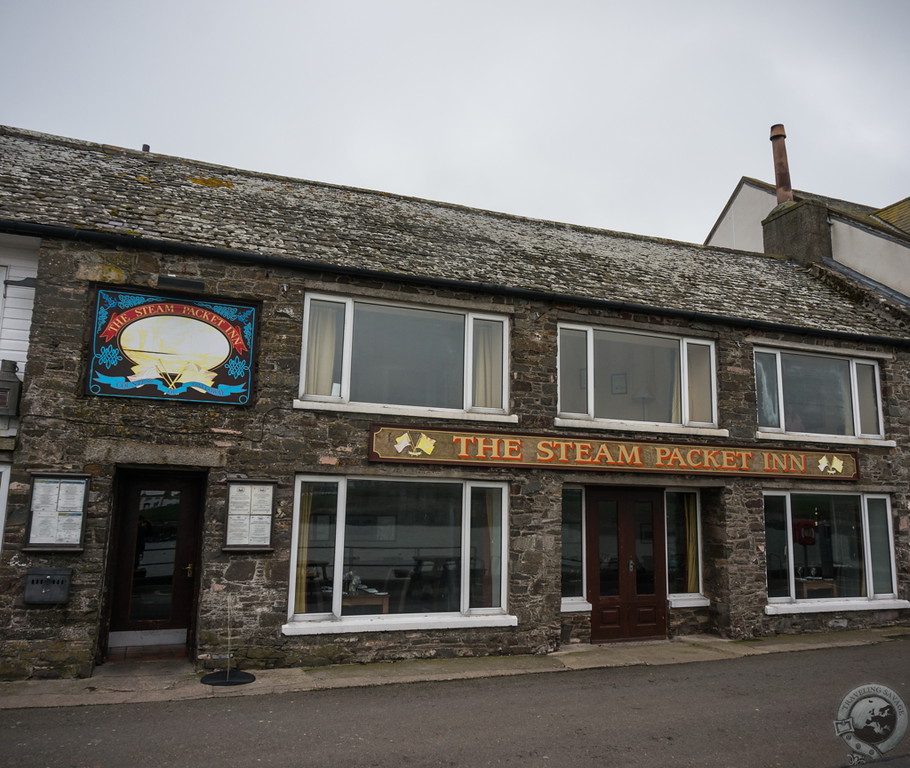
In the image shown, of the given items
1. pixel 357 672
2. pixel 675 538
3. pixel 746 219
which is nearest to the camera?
pixel 357 672

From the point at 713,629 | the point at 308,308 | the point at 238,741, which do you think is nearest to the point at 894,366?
the point at 713,629

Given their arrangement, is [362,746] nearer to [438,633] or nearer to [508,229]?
[438,633]

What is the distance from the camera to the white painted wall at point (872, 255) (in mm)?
15039

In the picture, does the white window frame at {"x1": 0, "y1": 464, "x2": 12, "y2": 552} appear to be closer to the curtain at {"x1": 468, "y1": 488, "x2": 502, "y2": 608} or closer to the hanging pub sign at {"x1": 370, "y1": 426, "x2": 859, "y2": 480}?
the hanging pub sign at {"x1": 370, "y1": 426, "x2": 859, "y2": 480}

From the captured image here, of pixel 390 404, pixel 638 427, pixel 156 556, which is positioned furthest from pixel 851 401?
pixel 156 556

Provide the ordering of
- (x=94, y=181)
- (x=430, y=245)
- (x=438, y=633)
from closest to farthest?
(x=438, y=633)
(x=94, y=181)
(x=430, y=245)

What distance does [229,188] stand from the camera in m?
12.2

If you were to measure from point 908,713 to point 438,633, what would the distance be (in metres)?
5.60

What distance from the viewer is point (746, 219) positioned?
68.3ft

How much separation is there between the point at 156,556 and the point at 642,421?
299 inches

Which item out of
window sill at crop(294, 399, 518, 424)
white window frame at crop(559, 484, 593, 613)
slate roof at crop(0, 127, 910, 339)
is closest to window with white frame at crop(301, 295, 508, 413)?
window sill at crop(294, 399, 518, 424)

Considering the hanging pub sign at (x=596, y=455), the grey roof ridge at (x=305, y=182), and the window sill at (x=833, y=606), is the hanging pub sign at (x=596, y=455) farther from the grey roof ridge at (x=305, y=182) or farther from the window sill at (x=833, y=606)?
the grey roof ridge at (x=305, y=182)

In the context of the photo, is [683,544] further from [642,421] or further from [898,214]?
[898,214]

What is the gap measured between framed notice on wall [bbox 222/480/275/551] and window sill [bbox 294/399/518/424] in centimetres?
121
